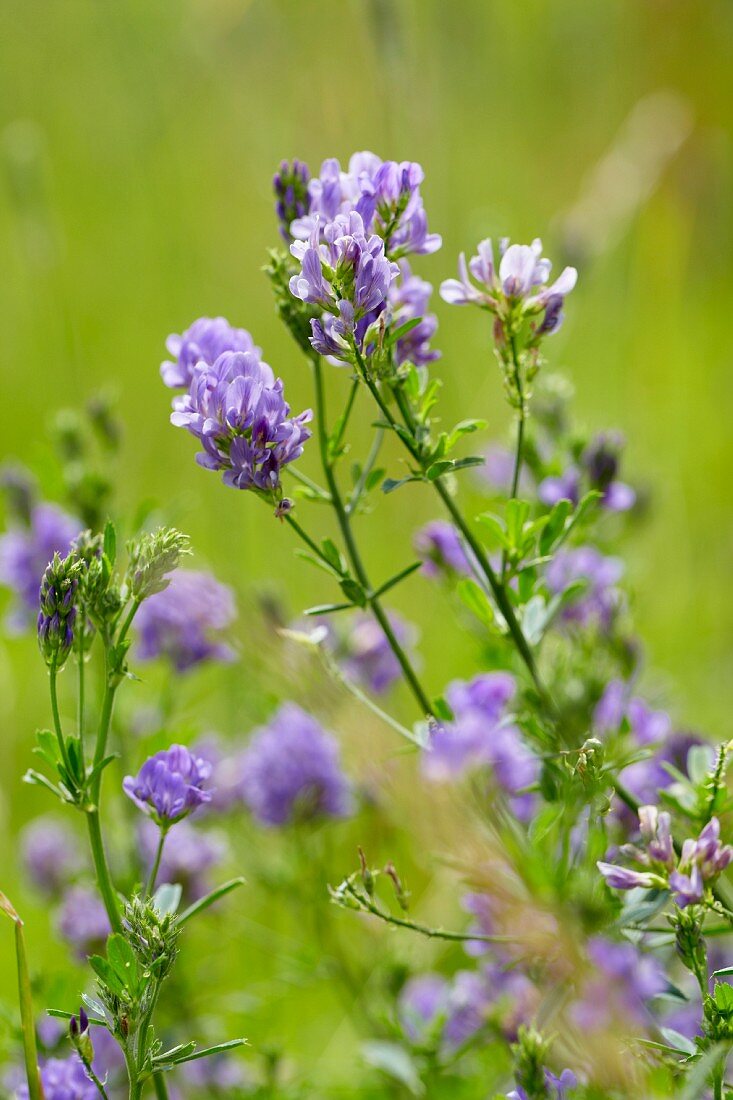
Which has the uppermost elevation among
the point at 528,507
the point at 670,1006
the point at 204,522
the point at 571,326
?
the point at 571,326

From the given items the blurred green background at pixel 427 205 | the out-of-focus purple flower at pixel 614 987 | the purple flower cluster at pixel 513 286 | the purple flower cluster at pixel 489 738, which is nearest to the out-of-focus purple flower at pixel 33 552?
the blurred green background at pixel 427 205

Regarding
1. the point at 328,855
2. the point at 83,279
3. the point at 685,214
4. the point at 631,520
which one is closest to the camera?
the point at 328,855

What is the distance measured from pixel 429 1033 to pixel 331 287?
75 cm

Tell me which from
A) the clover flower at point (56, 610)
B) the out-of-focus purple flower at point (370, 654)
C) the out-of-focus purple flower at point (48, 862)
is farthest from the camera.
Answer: the out-of-focus purple flower at point (48, 862)

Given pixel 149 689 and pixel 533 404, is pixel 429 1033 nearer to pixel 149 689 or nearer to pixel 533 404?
pixel 533 404

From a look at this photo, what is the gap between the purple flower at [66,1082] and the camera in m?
0.89

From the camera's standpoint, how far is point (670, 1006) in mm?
1118

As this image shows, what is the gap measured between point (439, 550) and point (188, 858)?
486 millimetres

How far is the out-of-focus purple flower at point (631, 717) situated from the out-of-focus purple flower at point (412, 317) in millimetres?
360

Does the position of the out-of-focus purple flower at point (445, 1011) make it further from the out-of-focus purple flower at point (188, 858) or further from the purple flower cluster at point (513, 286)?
the purple flower cluster at point (513, 286)

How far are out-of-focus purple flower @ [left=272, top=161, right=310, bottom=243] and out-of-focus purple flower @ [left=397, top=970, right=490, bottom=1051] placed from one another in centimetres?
72

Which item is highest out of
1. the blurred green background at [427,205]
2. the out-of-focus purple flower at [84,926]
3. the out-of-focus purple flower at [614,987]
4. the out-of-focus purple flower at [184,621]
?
the blurred green background at [427,205]

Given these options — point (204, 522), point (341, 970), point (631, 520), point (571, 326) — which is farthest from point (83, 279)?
point (341, 970)

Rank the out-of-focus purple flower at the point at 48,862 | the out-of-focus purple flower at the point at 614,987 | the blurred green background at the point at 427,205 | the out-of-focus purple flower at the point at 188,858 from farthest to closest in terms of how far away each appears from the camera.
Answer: the blurred green background at the point at 427,205, the out-of-focus purple flower at the point at 48,862, the out-of-focus purple flower at the point at 188,858, the out-of-focus purple flower at the point at 614,987
